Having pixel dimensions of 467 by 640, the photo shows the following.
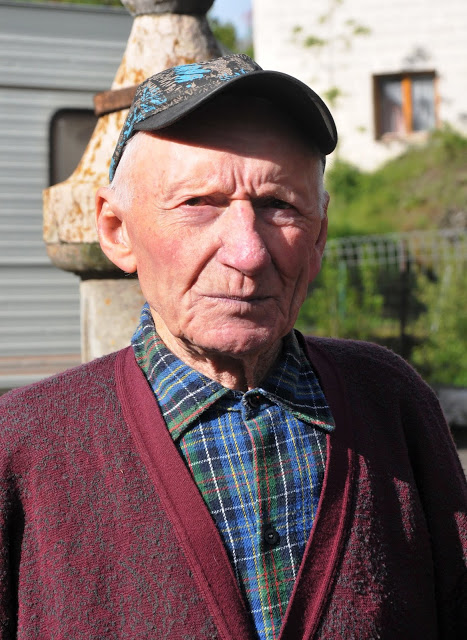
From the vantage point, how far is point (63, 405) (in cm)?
137

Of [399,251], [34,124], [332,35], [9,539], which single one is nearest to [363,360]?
[9,539]

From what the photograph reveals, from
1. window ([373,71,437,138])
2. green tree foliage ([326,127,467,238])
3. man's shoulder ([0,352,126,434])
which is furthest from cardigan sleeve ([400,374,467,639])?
window ([373,71,437,138])

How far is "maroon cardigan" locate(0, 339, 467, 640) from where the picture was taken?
1234mm

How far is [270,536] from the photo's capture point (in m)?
1.32

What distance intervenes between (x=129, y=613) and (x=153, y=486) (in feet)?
0.65

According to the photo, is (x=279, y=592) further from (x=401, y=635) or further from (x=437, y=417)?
(x=437, y=417)

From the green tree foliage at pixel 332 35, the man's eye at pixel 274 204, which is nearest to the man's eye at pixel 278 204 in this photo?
the man's eye at pixel 274 204

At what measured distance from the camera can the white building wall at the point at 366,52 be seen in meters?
15.4

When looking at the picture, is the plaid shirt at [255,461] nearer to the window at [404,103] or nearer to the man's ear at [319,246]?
the man's ear at [319,246]

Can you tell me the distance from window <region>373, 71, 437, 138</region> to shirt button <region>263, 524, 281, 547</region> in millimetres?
15827

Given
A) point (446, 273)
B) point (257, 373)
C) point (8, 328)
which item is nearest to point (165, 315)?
point (257, 373)

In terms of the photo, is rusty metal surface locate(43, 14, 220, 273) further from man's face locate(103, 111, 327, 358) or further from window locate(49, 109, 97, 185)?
window locate(49, 109, 97, 185)

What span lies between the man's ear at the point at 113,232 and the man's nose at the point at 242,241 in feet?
0.71

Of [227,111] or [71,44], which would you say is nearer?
[227,111]
